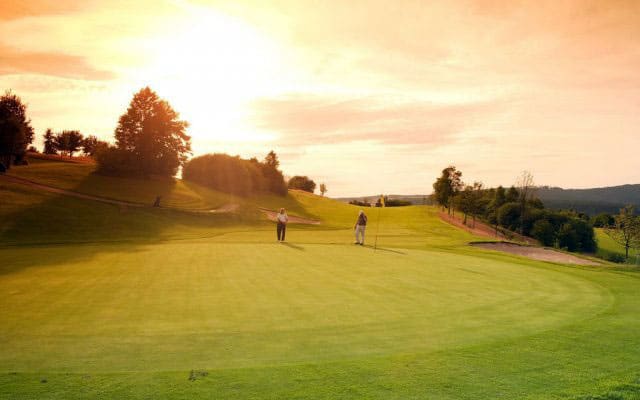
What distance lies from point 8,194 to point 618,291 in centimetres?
4965

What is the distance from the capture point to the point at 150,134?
2719 inches

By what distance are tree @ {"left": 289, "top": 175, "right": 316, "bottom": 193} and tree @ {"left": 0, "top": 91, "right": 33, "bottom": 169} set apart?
10161cm

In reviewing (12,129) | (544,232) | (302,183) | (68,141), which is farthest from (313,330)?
(302,183)

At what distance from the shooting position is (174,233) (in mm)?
39562

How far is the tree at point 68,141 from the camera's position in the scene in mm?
98000

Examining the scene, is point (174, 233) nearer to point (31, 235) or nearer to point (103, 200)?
point (31, 235)

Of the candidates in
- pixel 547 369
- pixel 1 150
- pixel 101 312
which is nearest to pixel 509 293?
pixel 547 369

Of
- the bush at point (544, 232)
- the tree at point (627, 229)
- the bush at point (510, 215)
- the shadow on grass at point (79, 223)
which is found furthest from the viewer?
the bush at point (510, 215)

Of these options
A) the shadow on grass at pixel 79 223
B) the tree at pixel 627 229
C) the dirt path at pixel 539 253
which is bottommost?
the shadow on grass at pixel 79 223

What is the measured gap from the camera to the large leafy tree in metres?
67.9

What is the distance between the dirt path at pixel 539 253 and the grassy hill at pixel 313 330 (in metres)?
5.04

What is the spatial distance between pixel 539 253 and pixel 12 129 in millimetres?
56028

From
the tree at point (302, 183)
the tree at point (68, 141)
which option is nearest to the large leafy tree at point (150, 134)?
the tree at point (68, 141)

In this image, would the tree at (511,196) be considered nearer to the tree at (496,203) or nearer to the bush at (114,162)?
the tree at (496,203)
